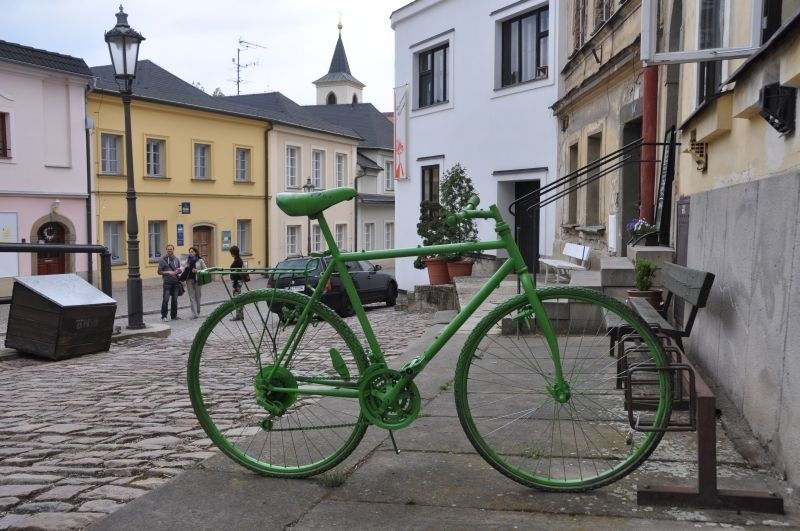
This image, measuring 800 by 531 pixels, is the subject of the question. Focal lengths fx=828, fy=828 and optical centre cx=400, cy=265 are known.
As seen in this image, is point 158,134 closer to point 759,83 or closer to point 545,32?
point 545,32

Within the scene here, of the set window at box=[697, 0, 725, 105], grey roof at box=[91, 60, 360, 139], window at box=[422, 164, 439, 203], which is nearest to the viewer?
window at box=[697, 0, 725, 105]

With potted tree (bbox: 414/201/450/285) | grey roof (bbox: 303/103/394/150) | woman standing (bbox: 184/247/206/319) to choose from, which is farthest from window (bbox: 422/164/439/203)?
grey roof (bbox: 303/103/394/150)

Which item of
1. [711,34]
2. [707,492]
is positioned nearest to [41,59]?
[711,34]

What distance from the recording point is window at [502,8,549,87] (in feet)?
60.5

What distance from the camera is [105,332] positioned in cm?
1021

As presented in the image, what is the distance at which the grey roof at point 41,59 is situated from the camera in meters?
25.2

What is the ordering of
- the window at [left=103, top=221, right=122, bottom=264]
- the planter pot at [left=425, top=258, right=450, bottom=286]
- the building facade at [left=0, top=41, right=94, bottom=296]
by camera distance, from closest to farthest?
the planter pot at [left=425, top=258, right=450, bottom=286]
the building facade at [left=0, top=41, right=94, bottom=296]
the window at [left=103, top=221, right=122, bottom=264]

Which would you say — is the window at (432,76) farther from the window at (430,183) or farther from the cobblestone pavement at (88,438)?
the cobblestone pavement at (88,438)

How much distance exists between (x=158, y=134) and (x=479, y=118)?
16.3 m

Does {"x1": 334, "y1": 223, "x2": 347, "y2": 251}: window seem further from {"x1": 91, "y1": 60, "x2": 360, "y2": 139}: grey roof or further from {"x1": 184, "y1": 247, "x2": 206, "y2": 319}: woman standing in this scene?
{"x1": 184, "y1": 247, "x2": 206, "y2": 319}: woman standing

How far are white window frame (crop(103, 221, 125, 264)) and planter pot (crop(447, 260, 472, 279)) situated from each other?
57.9 ft

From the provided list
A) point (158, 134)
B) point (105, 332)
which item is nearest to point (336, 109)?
point (158, 134)

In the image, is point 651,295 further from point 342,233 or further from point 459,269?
point 342,233

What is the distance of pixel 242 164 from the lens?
121ft
